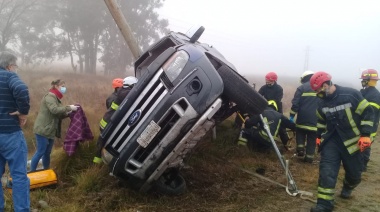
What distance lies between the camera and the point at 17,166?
3.28m

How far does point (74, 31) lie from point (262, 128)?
67.5 ft

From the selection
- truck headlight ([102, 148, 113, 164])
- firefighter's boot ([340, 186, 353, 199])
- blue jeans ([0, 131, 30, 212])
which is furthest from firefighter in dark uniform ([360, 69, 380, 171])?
blue jeans ([0, 131, 30, 212])

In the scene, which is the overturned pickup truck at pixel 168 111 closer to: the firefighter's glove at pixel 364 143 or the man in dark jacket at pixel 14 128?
the man in dark jacket at pixel 14 128

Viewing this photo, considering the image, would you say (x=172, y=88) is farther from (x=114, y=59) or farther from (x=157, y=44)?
(x=114, y=59)

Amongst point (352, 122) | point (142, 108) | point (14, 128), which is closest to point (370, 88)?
point (352, 122)

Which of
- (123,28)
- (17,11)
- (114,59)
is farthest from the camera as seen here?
(114,59)

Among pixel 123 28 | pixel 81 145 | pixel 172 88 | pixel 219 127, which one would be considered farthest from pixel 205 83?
pixel 123 28

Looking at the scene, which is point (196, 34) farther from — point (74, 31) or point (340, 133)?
point (74, 31)

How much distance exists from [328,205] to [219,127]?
2.93 metres

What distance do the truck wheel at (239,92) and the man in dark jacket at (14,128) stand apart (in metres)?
2.09

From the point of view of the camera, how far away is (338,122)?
3.92 m

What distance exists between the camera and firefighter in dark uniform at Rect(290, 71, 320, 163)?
5.88 metres

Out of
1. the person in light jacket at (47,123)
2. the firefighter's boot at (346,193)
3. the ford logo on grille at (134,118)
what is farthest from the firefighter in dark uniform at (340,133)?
the person in light jacket at (47,123)

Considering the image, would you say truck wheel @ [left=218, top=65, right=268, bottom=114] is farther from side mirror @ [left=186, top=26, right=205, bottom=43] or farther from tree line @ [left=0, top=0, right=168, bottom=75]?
tree line @ [left=0, top=0, right=168, bottom=75]
